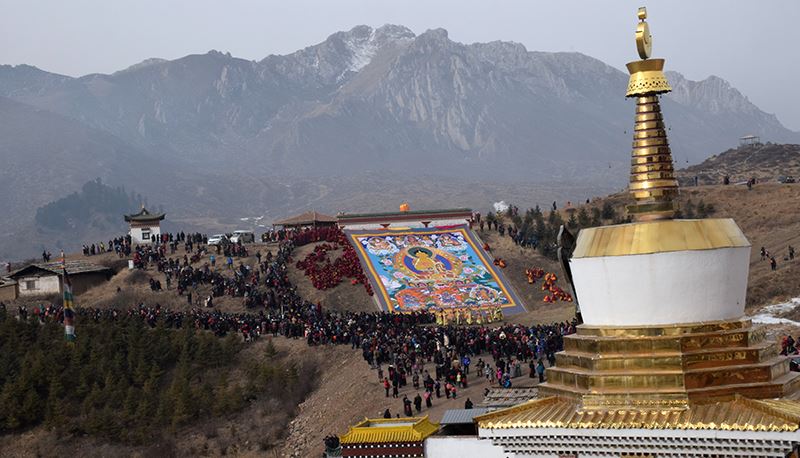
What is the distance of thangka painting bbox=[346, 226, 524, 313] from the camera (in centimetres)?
5409

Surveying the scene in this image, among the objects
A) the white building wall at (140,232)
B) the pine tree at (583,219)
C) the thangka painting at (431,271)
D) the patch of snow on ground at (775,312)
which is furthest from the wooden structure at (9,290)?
the patch of snow on ground at (775,312)

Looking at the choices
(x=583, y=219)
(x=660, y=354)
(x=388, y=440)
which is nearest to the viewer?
(x=660, y=354)

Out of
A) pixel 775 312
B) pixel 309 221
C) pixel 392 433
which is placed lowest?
pixel 392 433

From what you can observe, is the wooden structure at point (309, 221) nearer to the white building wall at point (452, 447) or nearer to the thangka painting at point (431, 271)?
the thangka painting at point (431, 271)

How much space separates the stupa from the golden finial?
6.29 ft

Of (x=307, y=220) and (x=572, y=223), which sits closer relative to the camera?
(x=572, y=223)

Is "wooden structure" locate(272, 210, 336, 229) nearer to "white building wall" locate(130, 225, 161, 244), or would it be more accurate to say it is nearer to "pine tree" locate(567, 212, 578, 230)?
"white building wall" locate(130, 225, 161, 244)

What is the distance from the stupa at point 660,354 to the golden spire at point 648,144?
0.05 m

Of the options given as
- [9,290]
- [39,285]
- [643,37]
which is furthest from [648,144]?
[9,290]

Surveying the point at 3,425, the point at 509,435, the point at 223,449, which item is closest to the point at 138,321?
the point at 3,425

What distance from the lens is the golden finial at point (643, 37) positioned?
1474 cm

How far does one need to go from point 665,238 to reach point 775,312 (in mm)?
32537

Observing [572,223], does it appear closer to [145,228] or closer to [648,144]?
[145,228]

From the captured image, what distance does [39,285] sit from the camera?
57875 millimetres
